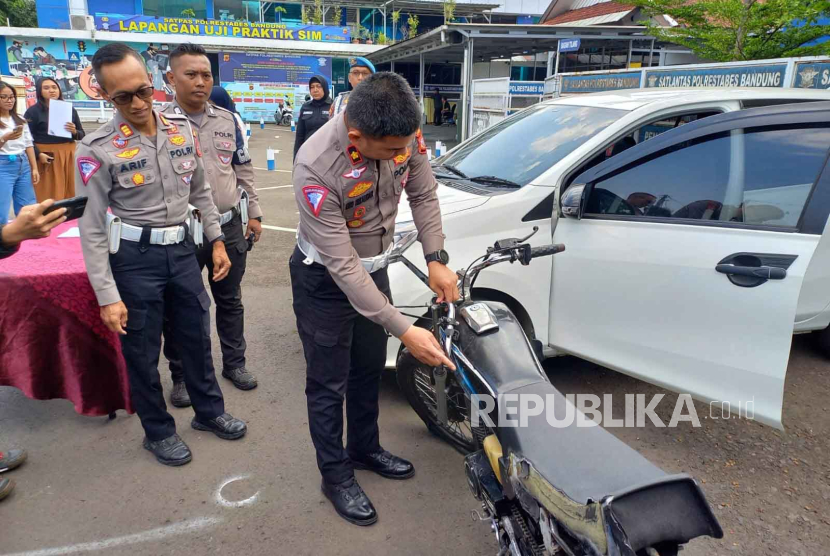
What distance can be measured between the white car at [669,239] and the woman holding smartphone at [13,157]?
4.95 meters

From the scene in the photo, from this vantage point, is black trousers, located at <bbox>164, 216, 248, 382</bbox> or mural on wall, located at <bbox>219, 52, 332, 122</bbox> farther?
mural on wall, located at <bbox>219, 52, 332, 122</bbox>

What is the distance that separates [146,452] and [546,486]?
2.24m

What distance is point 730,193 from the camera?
9.66 feet

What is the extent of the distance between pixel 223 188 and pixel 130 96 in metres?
0.94

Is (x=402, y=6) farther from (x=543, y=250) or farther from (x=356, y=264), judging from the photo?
(x=356, y=264)

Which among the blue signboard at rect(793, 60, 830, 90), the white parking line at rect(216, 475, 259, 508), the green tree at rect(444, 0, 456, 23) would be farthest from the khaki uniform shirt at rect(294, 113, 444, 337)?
the green tree at rect(444, 0, 456, 23)

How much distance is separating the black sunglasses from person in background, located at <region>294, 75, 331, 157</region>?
3.77 metres

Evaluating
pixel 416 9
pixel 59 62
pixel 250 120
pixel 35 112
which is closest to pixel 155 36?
pixel 59 62

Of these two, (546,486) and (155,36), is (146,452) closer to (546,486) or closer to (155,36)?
(546,486)

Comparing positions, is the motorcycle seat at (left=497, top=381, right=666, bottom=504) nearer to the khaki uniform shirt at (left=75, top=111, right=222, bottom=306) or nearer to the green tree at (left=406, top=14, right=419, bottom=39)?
the khaki uniform shirt at (left=75, top=111, right=222, bottom=306)

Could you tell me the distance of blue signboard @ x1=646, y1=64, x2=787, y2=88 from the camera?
5.99 m

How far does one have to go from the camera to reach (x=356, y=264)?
2.13 metres

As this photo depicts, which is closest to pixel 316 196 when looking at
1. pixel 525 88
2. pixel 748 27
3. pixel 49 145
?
pixel 49 145

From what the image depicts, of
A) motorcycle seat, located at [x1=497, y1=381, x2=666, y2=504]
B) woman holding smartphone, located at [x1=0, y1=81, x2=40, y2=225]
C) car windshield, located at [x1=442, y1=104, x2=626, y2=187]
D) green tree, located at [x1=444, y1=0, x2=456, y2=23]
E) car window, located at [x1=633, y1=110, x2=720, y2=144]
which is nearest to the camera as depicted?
motorcycle seat, located at [x1=497, y1=381, x2=666, y2=504]
